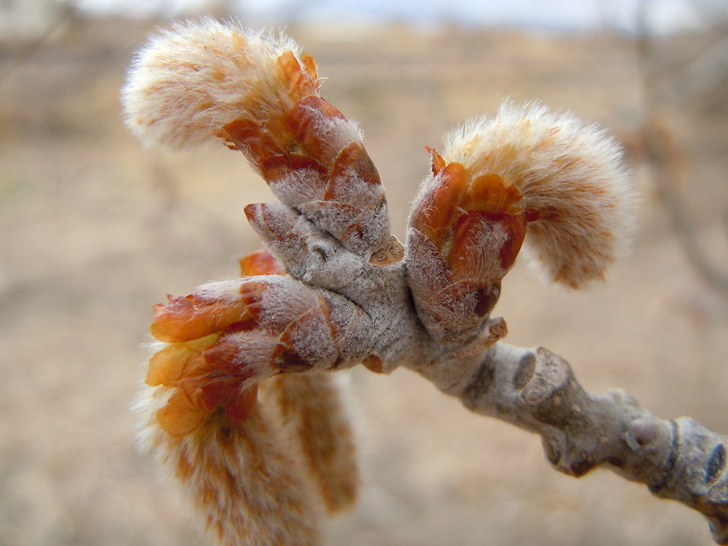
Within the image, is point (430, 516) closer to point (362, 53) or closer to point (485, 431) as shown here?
point (485, 431)

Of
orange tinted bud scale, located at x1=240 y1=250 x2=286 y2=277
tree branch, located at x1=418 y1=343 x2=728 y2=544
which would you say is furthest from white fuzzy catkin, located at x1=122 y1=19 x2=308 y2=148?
tree branch, located at x1=418 y1=343 x2=728 y2=544

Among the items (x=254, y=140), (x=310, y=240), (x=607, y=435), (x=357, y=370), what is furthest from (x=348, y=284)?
(x=357, y=370)

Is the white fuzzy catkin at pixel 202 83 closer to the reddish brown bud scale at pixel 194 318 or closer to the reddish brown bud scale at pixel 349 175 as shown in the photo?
the reddish brown bud scale at pixel 349 175

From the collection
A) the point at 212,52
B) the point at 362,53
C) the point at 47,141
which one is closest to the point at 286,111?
the point at 212,52

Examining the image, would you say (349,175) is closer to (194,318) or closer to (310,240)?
(310,240)

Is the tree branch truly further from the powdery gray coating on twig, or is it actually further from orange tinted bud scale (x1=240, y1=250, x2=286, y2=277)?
orange tinted bud scale (x1=240, y1=250, x2=286, y2=277)

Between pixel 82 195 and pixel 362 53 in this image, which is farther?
pixel 362 53

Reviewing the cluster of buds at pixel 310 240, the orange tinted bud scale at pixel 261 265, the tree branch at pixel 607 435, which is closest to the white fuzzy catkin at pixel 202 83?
the cluster of buds at pixel 310 240
